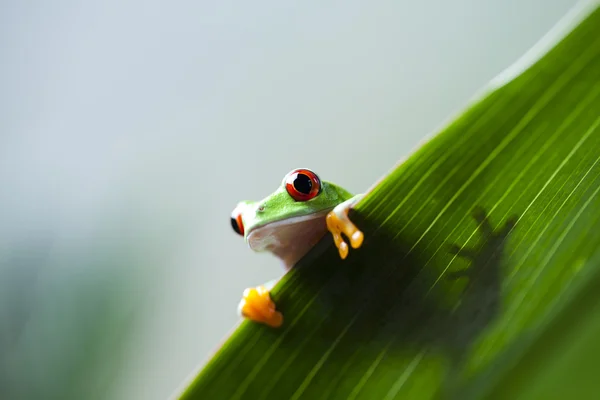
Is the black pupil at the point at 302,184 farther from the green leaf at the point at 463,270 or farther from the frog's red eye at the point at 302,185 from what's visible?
the green leaf at the point at 463,270

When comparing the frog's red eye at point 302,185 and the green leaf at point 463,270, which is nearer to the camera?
the green leaf at point 463,270

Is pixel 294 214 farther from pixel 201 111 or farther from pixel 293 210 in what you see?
pixel 201 111

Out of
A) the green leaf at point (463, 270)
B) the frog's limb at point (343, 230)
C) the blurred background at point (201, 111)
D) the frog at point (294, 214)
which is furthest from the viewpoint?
the blurred background at point (201, 111)

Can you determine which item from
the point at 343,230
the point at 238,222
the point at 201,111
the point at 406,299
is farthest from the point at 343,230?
the point at 201,111

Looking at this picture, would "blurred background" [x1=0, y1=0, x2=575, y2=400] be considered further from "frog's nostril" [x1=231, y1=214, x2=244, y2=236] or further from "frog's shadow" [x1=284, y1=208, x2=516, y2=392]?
"frog's shadow" [x1=284, y1=208, x2=516, y2=392]

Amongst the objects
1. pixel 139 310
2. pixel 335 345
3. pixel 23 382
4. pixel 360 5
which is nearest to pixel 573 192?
pixel 335 345

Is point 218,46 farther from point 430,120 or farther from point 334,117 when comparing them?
point 430,120

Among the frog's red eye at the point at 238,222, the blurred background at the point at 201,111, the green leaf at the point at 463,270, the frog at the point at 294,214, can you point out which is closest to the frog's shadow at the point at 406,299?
the green leaf at the point at 463,270
